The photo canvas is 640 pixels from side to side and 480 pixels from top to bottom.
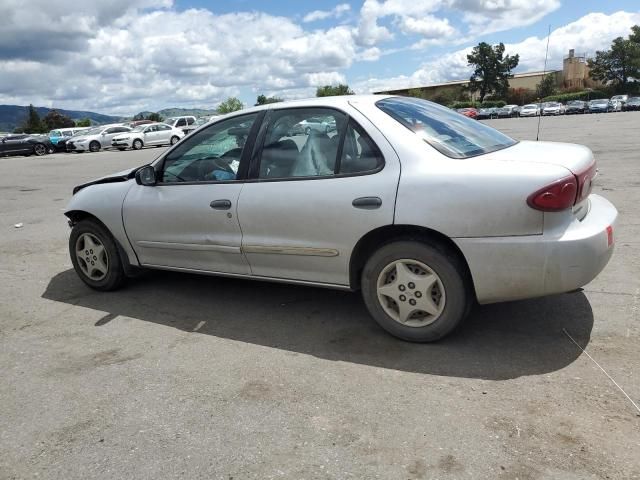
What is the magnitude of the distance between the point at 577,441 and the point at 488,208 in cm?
131

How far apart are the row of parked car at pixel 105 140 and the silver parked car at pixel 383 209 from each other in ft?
96.8

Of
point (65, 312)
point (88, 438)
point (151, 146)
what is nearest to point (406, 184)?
point (88, 438)

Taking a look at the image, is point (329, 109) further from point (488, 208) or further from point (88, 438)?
point (88, 438)

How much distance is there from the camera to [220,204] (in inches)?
163

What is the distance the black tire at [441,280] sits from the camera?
337 centimetres

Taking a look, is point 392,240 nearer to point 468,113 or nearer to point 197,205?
point 197,205

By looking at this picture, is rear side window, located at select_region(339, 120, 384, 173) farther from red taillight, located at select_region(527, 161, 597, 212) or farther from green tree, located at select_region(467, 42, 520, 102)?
green tree, located at select_region(467, 42, 520, 102)

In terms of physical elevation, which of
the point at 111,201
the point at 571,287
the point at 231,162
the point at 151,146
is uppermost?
the point at 231,162

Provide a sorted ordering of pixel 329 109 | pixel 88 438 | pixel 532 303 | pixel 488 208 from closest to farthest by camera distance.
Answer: pixel 88 438 → pixel 488 208 → pixel 329 109 → pixel 532 303

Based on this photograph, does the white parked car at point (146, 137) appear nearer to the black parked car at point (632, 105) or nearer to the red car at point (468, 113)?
the red car at point (468, 113)

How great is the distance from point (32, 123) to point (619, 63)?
88951mm

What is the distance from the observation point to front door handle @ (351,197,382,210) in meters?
3.46

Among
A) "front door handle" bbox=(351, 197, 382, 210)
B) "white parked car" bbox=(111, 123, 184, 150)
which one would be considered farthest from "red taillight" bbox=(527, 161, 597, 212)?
"white parked car" bbox=(111, 123, 184, 150)

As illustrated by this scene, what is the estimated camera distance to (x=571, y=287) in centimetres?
320
